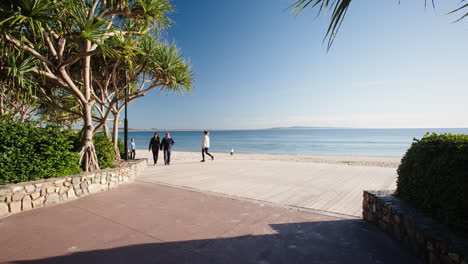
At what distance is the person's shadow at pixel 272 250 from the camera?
8.63ft

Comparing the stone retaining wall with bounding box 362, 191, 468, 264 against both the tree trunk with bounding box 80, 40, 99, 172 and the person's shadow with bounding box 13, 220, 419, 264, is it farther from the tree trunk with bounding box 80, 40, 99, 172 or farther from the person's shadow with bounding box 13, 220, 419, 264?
the tree trunk with bounding box 80, 40, 99, 172

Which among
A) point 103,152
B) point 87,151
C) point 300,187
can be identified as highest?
point 87,151

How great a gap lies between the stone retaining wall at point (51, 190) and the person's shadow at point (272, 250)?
211 centimetres

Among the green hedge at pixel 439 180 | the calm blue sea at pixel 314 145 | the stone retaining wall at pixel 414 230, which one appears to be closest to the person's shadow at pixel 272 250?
the stone retaining wall at pixel 414 230

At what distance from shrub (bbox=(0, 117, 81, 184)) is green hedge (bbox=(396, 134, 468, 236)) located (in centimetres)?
659

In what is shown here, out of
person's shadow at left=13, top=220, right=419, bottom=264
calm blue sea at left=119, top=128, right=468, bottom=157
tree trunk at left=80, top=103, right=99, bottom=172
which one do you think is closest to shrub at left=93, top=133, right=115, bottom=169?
tree trunk at left=80, top=103, right=99, bottom=172

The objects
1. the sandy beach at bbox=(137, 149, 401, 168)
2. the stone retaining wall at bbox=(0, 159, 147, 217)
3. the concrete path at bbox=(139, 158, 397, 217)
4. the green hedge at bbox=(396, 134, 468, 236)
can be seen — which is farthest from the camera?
the sandy beach at bbox=(137, 149, 401, 168)

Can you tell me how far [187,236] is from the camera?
324 cm

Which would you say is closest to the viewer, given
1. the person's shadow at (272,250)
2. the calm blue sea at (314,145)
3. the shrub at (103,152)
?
the person's shadow at (272,250)

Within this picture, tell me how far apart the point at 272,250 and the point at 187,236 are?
1.22 meters

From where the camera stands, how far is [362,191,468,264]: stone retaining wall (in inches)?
81.8

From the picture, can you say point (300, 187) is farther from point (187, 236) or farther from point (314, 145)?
point (314, 145)

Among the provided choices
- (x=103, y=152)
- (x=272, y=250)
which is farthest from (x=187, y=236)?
(x=103, y=152)

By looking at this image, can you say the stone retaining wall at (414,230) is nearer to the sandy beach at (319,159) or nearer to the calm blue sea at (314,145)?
the sandy beach at (319,159)
